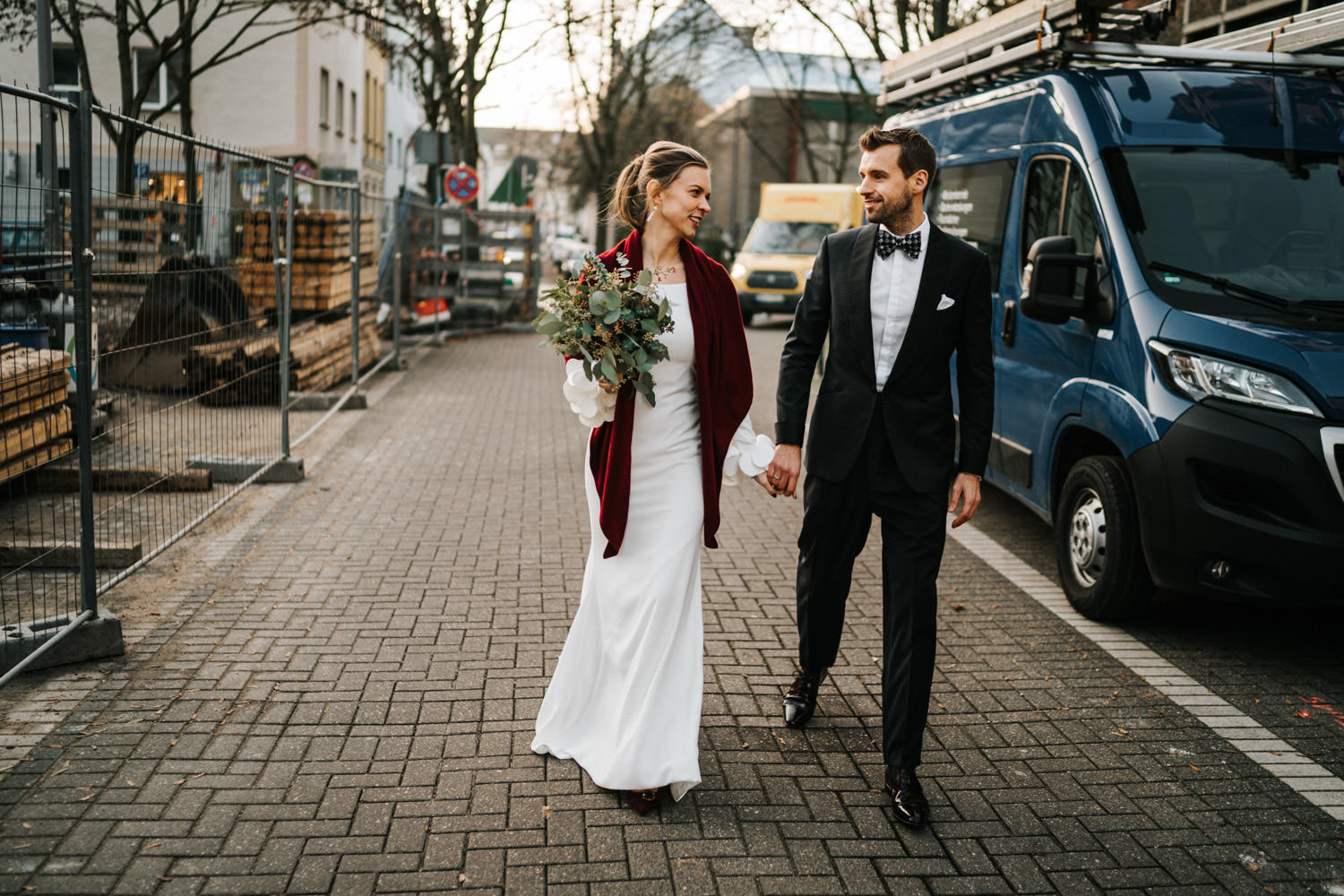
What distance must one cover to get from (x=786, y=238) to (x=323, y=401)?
1454cm

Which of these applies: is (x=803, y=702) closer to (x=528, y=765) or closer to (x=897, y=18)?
(x=528, y=765)

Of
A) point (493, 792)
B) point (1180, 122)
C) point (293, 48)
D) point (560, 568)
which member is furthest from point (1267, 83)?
point (293, 48)

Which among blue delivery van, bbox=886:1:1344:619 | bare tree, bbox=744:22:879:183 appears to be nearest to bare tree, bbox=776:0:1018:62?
bare tree, bbox=744:22:879:183

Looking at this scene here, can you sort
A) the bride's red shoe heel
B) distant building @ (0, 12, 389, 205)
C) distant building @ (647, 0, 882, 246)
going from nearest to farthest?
1. the bride's red shoe heel
2. distant building @ (0, 12, 389, 205)
3. distant building @ (647, 0, 882, 246)

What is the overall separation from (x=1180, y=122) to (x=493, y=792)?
4.72 m

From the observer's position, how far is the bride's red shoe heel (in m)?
3.84

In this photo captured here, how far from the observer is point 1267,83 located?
6.55 metres

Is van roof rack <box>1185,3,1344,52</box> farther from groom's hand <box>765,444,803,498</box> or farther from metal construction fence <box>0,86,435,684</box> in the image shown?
metal construction fence <box>0,86,435,684</box>

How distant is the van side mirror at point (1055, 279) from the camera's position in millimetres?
5926

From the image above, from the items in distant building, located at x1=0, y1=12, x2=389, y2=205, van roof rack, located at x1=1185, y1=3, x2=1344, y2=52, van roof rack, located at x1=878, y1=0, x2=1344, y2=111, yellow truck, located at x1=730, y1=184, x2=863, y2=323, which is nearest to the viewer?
van roof rack, located at x1=1185, y1=3, x2=1344, y2=52

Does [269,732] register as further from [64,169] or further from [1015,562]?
[1015,562]

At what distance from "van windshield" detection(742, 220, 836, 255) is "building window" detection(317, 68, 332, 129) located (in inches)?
573

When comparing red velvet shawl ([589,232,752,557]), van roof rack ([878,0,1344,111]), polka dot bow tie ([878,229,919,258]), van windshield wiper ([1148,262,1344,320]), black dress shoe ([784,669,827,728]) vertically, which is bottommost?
black dress shoe ([784,669,827,728])

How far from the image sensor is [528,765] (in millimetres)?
4172
